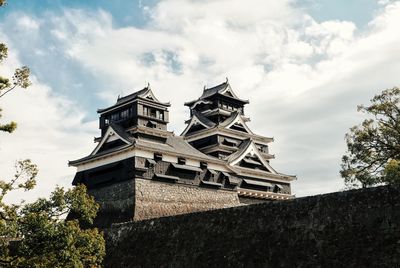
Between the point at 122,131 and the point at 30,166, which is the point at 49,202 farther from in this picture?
the point at 122,131

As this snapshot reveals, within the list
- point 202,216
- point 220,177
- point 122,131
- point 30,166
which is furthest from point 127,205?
point 30,166

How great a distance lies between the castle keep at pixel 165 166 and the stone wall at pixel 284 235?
410 inches

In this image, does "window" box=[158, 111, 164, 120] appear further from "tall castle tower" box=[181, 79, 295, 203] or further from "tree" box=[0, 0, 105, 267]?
"tree" box=[0, 0, 105, 267]

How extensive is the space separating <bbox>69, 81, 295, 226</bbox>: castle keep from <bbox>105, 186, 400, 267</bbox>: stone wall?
1042cm

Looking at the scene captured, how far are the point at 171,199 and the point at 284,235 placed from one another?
56.0 ft

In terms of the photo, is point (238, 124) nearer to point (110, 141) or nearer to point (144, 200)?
point (110, 141)

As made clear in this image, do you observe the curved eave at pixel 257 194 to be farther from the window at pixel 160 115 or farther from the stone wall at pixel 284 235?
the stone wall at pixel 284 235

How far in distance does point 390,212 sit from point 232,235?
5434 mm

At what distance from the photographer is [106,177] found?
31.1 meters

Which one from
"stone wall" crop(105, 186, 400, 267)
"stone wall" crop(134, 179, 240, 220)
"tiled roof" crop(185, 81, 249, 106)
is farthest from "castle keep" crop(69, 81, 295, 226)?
"stone wall" crop(105, 186, 400, 267)

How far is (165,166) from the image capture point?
3095 centimetres

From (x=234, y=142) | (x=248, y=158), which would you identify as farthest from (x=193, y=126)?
(x=248, y=158)

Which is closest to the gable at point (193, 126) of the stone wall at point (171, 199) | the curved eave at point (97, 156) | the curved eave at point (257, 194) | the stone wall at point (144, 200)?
the curved eave at point (257, 194)

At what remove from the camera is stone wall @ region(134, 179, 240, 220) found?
2890 centimetres
